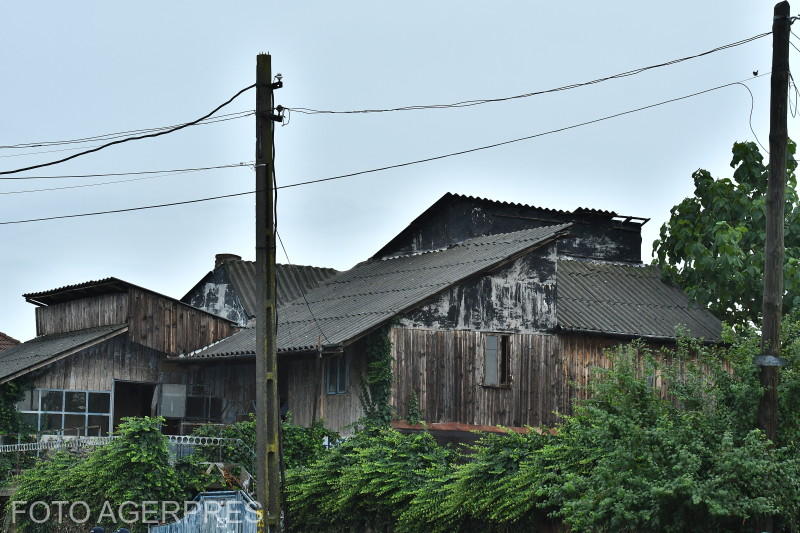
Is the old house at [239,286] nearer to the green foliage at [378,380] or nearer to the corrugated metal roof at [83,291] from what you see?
the corrugated metal roof at [83,291]

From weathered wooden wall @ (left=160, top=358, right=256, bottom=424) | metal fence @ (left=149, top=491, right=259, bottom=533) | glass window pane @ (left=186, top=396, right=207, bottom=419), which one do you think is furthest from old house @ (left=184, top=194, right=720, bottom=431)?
metal fence @ (left=149, top=491, right=259, bottom=533)

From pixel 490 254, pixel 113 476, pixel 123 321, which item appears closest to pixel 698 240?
pixel 490 254

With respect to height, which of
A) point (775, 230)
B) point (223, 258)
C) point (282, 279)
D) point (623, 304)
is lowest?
point (775, 230)

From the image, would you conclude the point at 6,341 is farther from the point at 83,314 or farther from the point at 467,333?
the point at 467,333

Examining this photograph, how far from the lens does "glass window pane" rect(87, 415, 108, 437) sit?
115 feet

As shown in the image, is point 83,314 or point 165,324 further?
point 83,314

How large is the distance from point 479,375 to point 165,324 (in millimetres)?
10524

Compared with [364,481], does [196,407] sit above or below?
above

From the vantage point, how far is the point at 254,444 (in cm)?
2794

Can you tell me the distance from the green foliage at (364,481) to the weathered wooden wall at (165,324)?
12.6 m

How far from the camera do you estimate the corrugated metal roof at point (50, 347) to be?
34.0 m

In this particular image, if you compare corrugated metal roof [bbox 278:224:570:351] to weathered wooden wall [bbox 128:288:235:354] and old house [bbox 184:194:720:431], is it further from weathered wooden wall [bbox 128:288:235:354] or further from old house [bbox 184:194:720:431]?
weathered wooden wall [bbox 128:288:235:354]

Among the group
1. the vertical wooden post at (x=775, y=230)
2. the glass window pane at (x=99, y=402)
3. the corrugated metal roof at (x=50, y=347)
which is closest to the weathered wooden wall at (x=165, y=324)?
the corrugated metal roof at (x=50, y=347)

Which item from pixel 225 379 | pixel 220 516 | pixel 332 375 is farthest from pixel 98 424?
pixel 220 516
